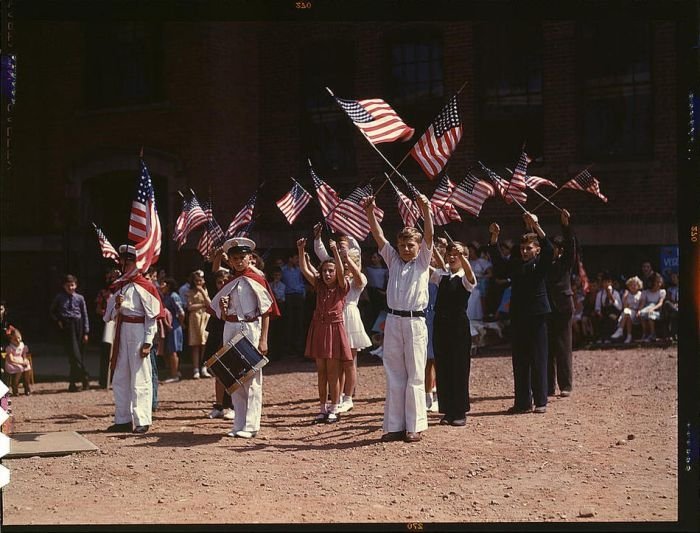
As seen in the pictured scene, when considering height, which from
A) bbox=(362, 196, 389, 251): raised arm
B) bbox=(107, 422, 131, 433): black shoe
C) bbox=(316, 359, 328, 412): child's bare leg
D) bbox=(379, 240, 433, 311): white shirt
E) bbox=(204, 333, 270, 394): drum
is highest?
bbox=(362, 196, 389, 251): raised arm

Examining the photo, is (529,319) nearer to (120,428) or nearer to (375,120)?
(375,120)

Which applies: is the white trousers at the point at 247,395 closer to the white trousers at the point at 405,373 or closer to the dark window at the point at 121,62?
the white trousers at the point at 405,373

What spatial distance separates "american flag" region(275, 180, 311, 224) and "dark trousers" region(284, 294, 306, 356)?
109 inches

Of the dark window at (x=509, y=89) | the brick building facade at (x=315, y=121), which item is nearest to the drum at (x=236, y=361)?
the brick building facade at (x=315, y=121)

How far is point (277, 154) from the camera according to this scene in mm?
11742

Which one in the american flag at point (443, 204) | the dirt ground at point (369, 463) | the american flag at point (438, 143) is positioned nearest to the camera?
the dirt ground at point (369, 463)

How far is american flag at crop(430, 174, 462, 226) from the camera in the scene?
1083 cm

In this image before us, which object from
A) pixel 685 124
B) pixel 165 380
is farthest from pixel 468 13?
pixel 165 380

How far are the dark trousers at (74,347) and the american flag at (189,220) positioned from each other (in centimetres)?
193

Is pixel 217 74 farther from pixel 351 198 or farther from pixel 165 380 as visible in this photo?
pixel 165 380

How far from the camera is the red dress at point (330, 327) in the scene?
405 inches

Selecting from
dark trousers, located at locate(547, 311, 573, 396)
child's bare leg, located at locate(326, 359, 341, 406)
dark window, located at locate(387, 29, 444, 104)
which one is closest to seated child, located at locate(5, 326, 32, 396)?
child's bare leg, located at locate(326, 359, 341, 406)

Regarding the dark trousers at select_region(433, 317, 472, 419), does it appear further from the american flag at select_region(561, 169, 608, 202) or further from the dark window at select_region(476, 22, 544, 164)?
the dark window at select_region(476, 22, 544, 164)

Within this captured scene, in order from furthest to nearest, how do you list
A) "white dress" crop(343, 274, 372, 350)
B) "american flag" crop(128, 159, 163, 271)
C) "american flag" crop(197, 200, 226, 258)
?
"american flag" crop(197, 200, 226, 258), "white dress" crop(343, 274, 372, 350), "american flag" crop(128, 159, 163, 271)
